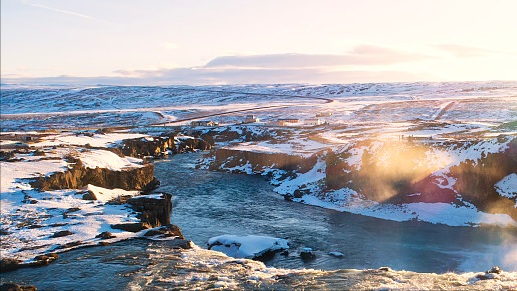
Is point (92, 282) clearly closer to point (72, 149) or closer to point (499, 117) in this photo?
point (72, 149)

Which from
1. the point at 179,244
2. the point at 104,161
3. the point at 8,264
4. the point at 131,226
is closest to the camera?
the point at 8,264

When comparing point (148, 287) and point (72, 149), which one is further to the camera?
point (72, 149)

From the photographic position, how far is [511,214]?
37.2 m

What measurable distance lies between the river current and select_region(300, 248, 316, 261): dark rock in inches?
17.6

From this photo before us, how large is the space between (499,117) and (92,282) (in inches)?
4280

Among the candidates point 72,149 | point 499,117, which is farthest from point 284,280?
point 499,117

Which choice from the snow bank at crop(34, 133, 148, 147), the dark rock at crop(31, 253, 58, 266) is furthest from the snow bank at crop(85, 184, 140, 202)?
the snow bank at crop(34, 133, 148, 147)

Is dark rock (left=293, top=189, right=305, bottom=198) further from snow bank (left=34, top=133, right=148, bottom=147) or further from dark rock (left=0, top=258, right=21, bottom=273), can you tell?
snow bank (left=34, top=133, right=148, bottom=147)

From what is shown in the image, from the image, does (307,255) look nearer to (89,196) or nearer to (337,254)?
(337,254)

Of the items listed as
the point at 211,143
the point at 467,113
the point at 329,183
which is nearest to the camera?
the point at 329,183

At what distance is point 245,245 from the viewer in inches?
1207

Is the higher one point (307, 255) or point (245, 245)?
point (245, 245)

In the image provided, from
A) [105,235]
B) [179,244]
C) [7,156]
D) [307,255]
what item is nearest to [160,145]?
[7,156]

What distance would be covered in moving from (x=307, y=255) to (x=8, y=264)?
18.2 metres
